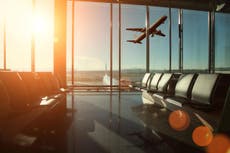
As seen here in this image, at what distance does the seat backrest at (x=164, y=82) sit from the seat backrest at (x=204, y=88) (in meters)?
1.44

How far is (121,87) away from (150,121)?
15.4ft

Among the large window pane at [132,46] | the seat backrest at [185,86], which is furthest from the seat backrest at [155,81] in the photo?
the large window pane at [132,46]

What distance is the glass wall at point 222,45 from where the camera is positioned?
6.87m

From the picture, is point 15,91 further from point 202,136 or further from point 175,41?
point 175,41

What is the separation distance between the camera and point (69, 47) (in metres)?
7.27

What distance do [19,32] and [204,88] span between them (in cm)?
525

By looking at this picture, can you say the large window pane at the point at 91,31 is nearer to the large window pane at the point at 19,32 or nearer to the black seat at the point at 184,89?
the large window pane at the point at 19,32

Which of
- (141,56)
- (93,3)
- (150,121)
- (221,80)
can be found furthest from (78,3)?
(221,80)

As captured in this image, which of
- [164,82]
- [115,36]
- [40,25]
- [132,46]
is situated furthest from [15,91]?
[132,46]

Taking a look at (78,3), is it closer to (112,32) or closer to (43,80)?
(112,32)

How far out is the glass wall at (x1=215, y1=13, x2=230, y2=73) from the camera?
22.5ft

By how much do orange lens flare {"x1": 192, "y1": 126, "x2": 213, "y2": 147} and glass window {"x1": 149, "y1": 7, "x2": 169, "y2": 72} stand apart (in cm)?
488

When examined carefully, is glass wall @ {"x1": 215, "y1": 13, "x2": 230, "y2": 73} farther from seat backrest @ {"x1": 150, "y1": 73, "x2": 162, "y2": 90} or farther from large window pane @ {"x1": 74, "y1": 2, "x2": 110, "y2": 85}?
large window pane @ {"x1": 74, "y1": 2, "x2": 110, "y2": 85}

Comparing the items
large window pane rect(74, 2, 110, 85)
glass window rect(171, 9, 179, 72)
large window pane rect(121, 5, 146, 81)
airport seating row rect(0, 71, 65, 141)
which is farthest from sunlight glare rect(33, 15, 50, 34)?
airport seating row rect(0, 71, 65, 141)
